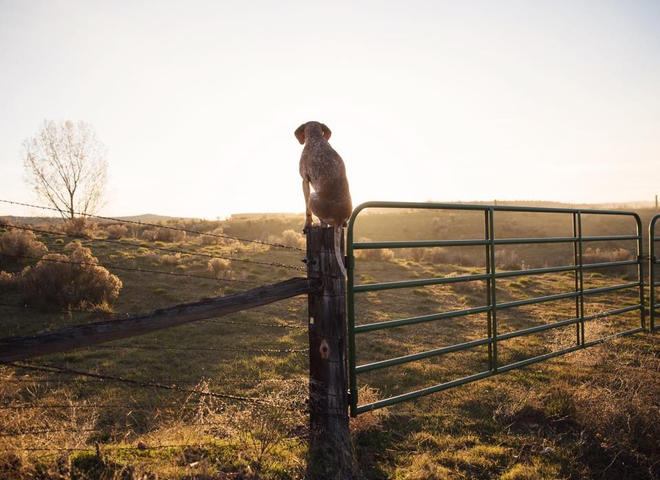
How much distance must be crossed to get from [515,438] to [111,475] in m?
3.50

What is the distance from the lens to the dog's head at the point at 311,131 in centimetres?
511

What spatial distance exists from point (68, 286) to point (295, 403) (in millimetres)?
9265

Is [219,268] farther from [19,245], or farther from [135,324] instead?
[135,324]

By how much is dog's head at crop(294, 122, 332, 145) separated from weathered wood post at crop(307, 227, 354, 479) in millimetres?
1590

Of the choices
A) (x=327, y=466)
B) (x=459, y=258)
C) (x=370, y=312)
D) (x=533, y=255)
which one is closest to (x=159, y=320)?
(x=327, y=466)

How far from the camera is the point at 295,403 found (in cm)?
395

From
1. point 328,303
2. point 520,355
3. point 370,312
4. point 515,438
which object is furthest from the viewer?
point 370,312

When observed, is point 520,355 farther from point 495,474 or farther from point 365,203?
point 365,203

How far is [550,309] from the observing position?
11438 mm

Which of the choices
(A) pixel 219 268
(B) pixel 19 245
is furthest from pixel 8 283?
(A) pixel 219 268

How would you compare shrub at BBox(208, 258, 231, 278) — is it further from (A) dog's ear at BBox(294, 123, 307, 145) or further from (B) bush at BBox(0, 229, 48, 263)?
(A) dog's ear at BBox(294, 123, 307, 145)

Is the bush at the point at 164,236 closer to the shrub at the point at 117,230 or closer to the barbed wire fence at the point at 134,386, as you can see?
the shrub at the point at 117,230

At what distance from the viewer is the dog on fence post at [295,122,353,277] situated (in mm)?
4223

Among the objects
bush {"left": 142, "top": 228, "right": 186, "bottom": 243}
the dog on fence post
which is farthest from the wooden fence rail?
bush {"left": 142, "top": 228, "right": 186, "bottom": 243}
